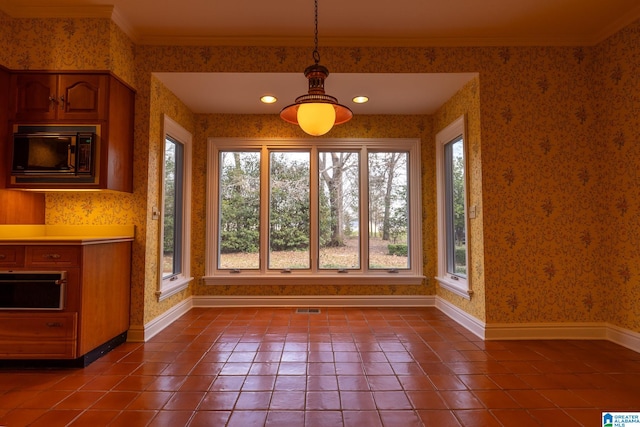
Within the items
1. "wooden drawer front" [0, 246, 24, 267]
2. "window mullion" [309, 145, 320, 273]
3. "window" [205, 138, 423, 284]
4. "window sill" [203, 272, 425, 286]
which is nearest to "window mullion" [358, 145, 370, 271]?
"window" [205, 138, 423, 284]

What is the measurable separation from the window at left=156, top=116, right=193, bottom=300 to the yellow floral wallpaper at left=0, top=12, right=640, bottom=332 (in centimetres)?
26

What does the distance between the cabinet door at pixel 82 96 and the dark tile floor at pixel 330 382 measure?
193 cm

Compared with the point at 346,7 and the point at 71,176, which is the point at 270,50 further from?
the point at 71,176

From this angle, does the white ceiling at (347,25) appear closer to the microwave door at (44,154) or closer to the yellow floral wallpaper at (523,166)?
the yellow floral wallpaper at (523,166)

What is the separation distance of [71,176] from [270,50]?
2.02 m

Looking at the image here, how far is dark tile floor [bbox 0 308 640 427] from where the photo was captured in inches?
70.5

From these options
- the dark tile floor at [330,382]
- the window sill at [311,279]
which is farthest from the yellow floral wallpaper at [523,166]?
the window sill at [311,279]

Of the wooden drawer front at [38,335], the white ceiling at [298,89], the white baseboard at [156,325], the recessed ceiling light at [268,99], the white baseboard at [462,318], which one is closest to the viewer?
the wooden drawer front at [38,335]

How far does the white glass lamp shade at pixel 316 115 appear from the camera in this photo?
1870 millimetres

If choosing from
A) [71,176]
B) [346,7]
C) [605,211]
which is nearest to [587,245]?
[605,211]

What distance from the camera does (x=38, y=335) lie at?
93.7 inches

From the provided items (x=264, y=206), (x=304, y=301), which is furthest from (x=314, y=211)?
(x=304, y=301)

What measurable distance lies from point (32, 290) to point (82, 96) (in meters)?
1.54

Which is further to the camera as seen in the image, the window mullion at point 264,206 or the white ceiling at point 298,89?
the window mullion at point 264,206
